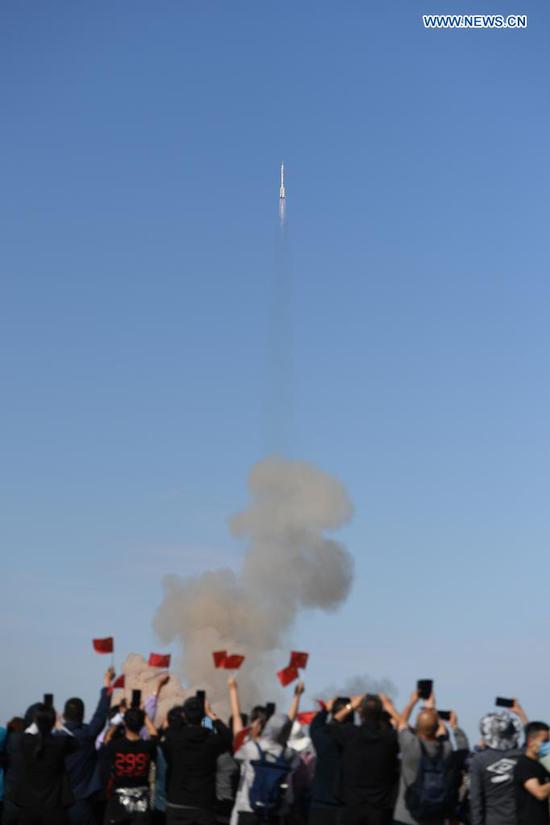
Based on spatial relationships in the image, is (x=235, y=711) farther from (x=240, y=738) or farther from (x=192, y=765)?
(x=192, y=765)

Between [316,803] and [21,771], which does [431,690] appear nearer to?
[316,803]

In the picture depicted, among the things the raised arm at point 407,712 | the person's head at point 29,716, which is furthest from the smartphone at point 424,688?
the person's head at point 29,716

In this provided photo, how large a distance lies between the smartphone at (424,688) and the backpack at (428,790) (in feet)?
2.43

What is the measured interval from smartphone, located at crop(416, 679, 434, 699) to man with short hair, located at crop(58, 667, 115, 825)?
14.0ft

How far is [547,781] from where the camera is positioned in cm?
1683

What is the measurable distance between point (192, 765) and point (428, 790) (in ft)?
9.84

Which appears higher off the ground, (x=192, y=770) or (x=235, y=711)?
(x=235, y=711)

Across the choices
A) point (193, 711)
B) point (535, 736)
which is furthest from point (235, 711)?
point (535, 736)

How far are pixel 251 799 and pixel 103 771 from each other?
275 cm

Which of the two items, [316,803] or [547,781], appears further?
[316,803]

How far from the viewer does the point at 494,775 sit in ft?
58.3

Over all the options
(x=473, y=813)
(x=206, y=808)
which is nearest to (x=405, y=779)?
(x=473, y=813)

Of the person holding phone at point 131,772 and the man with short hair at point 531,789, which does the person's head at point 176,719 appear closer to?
the person holding phone at point 131,772

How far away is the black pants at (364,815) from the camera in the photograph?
17.4 m
